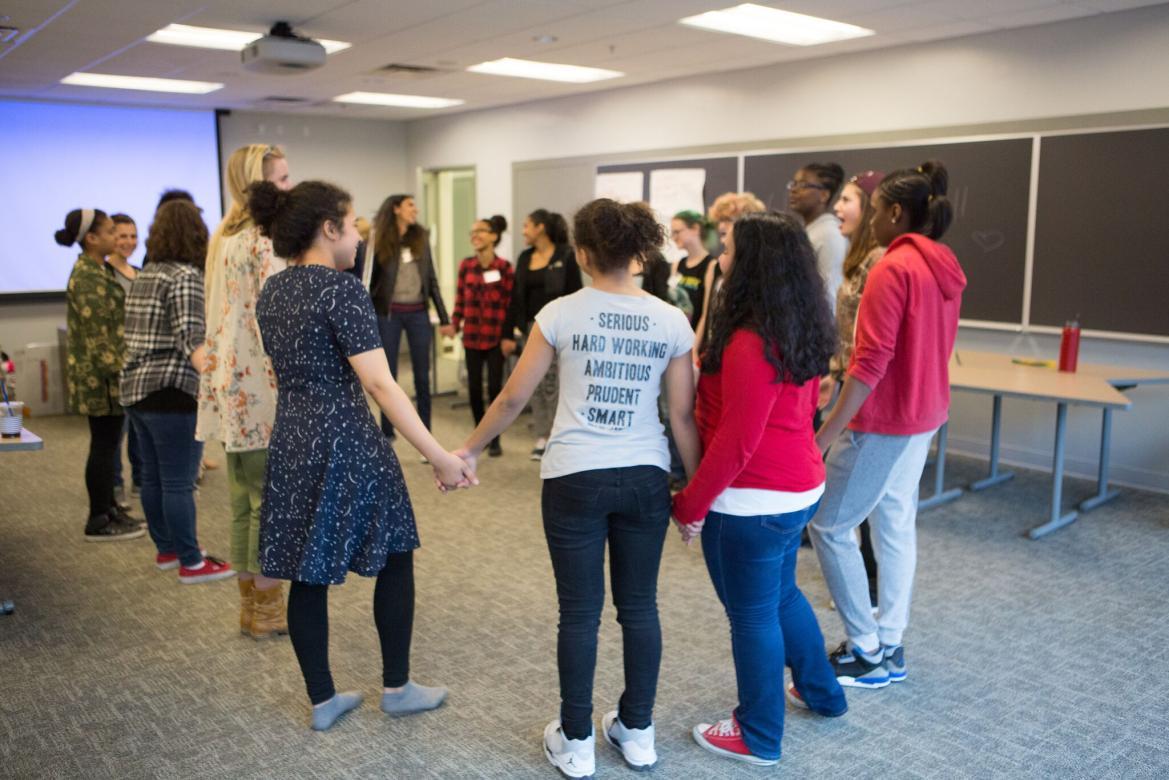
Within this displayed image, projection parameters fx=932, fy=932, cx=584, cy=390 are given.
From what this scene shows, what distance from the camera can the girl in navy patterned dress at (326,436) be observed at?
2189mm

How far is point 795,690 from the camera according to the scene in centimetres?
261

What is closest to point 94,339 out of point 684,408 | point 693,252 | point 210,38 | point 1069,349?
point 210,38

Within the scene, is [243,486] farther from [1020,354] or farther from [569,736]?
[1020,354]

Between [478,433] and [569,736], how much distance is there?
2.48 ft

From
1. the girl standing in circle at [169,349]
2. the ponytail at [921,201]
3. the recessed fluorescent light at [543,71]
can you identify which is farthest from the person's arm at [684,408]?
the recessed fluorescent light at [543,71]

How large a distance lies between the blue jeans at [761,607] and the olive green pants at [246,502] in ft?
4.93

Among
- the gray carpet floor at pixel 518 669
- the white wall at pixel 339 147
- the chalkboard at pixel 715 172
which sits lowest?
the gray carpet floor at pixel 518 669

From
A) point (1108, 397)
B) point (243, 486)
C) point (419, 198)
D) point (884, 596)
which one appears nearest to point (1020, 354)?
point (1108, 397)

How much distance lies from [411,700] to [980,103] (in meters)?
4.67

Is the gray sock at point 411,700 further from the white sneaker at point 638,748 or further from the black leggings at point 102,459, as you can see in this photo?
the black leggings at point 102,459

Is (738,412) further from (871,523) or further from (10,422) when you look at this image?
(10,422)

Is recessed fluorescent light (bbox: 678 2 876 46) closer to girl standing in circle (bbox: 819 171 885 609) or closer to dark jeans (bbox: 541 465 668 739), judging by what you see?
girl standing in circle (bbox: 819 171 885 609)

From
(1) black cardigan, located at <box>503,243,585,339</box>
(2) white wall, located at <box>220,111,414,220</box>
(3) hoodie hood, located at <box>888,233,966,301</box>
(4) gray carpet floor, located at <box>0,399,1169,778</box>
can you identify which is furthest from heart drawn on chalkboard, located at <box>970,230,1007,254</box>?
(2) white wall, located at <box>220,111,414,220</box>

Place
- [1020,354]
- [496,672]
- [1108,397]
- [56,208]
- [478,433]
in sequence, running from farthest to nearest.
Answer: [56,208] → [1020,354] → [1108,397] → [496,672] → [478,433]
